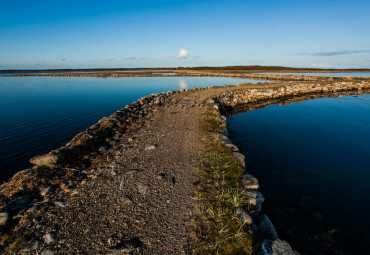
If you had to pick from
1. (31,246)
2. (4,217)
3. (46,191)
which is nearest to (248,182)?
(31,246)

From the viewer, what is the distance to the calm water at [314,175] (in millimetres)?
6051

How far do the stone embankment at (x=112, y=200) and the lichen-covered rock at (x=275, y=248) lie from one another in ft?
0.08

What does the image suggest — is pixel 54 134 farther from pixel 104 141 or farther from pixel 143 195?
pixel 143 195

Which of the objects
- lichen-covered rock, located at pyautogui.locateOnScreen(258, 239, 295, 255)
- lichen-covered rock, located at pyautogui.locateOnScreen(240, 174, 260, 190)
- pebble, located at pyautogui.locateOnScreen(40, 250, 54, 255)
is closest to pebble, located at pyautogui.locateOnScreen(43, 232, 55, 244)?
pebble, located at pyautogui.locateOnScreen(40, 250, 54, 255)

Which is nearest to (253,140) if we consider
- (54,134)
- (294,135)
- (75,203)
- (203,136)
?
(294,135)

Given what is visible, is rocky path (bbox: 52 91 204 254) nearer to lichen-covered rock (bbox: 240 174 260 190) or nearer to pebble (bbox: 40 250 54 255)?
pebble (bbox: 40 250 54 255)

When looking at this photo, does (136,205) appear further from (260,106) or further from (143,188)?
(260,106)

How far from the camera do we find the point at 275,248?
434 centimetres

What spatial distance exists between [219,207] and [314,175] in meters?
6.73

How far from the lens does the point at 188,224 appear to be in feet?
16.1

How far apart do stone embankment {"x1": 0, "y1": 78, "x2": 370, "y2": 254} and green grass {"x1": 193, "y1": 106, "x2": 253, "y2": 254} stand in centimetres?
31

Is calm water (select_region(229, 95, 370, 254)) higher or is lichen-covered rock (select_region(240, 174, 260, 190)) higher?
lichen-covered rock (select_region(240, 174, 260, 190))

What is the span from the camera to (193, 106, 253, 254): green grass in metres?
4.40

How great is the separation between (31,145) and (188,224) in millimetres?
13197
